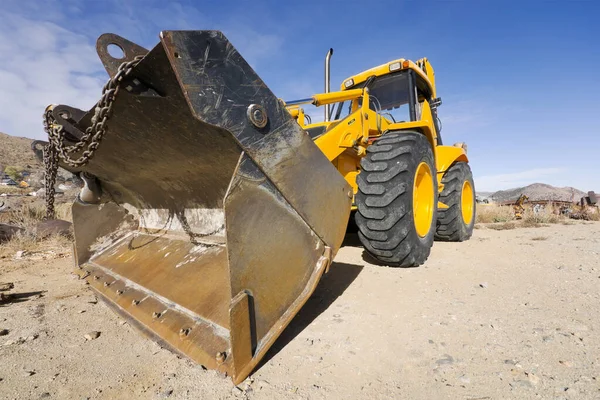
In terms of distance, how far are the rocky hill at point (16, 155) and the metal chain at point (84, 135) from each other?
2836 centimetres

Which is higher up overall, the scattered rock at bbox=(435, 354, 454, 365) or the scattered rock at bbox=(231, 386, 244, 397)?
the scattered rock at bbox=(231, 386, 244, 397)

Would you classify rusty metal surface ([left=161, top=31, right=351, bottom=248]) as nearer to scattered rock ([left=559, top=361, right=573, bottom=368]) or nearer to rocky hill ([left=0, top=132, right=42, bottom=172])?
scattered rock ([left=559, top=361, right=573, bottom=368])

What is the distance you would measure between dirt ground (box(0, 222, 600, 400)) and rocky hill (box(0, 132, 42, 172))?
29.1 meters

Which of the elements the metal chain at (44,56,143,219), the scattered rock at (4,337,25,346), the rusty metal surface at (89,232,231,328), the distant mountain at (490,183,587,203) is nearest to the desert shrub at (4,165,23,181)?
the rusty metal surface at (89,232,231,328)

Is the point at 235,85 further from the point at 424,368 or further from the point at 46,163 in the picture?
the point at 46,163

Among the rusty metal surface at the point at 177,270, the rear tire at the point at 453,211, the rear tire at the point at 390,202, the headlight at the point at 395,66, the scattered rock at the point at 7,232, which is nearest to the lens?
the rusty metal surface at the point at 177,270

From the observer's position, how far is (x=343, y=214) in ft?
7.00

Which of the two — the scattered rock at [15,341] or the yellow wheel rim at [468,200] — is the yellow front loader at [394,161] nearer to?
the yellow wheel rim at [468,200]

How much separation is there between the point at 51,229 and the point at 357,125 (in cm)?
607

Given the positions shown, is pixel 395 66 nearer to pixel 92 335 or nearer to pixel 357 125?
pixel 357 125

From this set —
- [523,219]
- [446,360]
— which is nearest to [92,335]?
[446,360]

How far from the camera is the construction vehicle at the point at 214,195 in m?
1.48

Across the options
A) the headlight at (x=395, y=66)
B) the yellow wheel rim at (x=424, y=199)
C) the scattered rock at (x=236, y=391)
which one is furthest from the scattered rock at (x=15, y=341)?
the headlight at (x=395, y=66)

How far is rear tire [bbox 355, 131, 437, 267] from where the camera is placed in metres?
2.77
